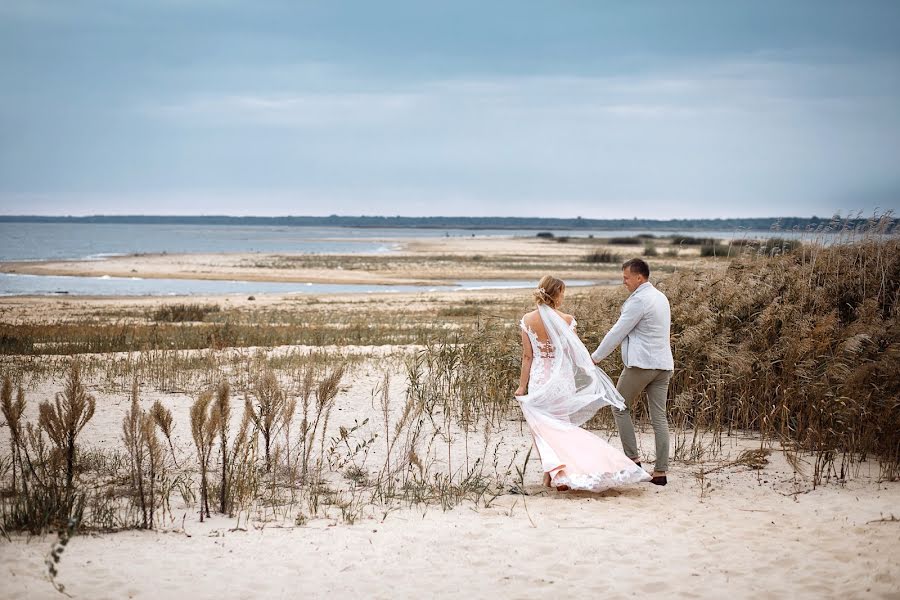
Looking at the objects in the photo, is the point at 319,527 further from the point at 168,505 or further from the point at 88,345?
the point at 88,345

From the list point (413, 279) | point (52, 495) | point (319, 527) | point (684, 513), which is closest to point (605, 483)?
point (684, 513)

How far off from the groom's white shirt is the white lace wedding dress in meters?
0.30

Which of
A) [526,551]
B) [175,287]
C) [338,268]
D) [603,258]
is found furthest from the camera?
[603,258]

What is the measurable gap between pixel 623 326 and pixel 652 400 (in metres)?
0.86

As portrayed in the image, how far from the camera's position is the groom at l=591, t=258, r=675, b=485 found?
7.57 metres

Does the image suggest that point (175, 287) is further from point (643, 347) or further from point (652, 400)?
point (643, 347)

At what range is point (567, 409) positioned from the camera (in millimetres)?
7695

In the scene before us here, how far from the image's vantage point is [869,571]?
5602mm

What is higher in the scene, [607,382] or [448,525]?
[607,382]

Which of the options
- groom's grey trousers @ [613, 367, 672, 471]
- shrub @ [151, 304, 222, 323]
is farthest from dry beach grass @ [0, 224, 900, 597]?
shrub @ [151, 304, 222, 323]

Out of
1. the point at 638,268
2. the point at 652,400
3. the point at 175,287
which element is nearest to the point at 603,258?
the point at 175,287

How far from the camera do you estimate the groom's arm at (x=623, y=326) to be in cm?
754

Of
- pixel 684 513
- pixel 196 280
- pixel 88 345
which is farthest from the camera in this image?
pixel 196 280

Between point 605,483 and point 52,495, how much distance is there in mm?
4763
